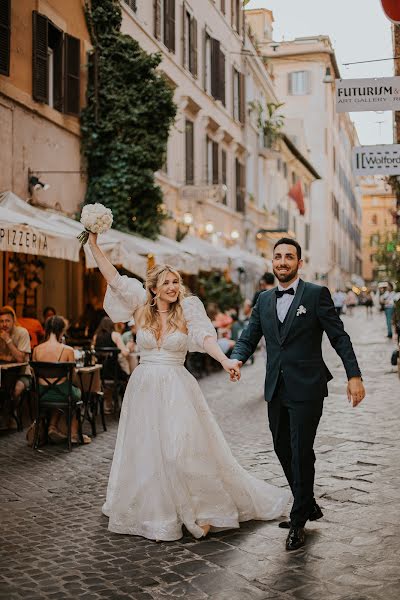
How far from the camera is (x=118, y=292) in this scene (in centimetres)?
584

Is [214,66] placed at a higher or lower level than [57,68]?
higher

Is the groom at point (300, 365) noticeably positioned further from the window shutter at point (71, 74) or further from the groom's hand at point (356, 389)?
the window shutter at point (71, 74)

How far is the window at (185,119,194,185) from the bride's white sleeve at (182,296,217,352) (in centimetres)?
1855

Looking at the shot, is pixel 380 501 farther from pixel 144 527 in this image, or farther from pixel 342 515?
pixel 144 527

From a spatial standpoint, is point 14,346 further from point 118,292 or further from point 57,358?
point 118,292

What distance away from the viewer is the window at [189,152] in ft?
79.5

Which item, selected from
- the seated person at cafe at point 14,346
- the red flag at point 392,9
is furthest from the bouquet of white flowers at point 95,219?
the seated person at cafe at point 14,346

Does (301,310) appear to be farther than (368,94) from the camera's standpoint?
No

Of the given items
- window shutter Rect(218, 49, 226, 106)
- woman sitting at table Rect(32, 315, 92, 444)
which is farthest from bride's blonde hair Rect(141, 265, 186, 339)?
window shutter Rect(218, 49, 226, 106)

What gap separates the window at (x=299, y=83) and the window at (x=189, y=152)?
39818 mm

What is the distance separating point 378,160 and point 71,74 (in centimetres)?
907

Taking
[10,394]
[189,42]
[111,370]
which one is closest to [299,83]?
[189,42]

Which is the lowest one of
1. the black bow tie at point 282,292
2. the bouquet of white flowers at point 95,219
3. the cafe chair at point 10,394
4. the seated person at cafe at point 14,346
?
the cafe chair at point 10,394

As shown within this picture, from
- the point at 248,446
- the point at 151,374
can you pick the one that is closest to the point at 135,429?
the point at 151,374
